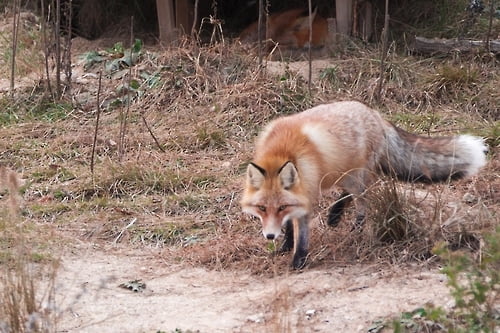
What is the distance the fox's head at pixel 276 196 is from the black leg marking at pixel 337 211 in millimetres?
806

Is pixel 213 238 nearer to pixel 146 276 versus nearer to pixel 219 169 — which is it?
pixel 146 276

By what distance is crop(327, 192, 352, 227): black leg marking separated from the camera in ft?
21.8

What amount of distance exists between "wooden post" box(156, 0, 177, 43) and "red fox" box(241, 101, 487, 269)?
16.4 ft

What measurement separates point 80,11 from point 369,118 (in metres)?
7.41

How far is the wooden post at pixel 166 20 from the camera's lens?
1117cm

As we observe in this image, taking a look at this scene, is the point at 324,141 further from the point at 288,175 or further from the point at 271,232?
the point at 271,232

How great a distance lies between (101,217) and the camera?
7.21m

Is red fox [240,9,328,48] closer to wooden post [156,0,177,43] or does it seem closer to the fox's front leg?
wooden post [156,0,177,43]

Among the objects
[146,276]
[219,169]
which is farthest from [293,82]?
[146,276]

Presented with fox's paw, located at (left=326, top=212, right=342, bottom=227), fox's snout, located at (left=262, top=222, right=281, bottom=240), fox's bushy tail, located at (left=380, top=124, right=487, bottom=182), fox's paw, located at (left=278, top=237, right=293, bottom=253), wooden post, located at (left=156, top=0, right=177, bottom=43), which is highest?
wooden post, located at (left=156, top=0, right=177, bottom=43)

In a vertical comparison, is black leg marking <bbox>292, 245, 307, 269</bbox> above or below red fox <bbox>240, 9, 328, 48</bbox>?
below

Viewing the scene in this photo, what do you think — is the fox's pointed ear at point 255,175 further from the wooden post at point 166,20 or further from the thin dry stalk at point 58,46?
the wooden post at point 166,20

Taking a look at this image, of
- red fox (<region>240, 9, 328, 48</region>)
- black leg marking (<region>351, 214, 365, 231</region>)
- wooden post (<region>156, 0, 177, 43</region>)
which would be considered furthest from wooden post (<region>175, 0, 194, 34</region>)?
black leg marking (<region>351, 214, 365, 231</region>)

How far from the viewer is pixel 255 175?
5859 mm
